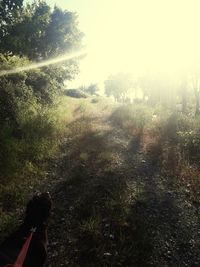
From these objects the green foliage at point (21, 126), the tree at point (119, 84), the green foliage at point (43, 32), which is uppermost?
the green foliage at point (43, 32)

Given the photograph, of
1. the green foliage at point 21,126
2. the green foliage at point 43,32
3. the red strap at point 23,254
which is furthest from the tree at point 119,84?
the red strap at point 23,254

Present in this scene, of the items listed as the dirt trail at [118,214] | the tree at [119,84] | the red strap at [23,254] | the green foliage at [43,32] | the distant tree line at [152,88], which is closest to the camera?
the red strap at [23,254]

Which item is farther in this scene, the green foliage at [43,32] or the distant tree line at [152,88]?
the distant tree line at [152,88]

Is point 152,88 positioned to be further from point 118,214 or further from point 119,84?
point 118,214

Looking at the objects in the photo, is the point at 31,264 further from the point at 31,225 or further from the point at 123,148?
the point at 123,148

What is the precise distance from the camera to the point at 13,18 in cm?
3403

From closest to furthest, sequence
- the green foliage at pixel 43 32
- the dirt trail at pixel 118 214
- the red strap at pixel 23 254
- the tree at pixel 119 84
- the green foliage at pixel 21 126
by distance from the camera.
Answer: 1. the red strap at pixel 23 254
2. the dirt trail at pixel 118 214
3. the green foliage at pixel 21 126
4. the green foliage at pixel 43 32
5. the tree at pixel 119 84

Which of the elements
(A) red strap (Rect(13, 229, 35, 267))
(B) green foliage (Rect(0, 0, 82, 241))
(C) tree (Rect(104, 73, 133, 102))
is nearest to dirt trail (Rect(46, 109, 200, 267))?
(B) green foliage (Rect(0, 0, 82, 241))

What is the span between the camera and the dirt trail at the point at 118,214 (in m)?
7.84

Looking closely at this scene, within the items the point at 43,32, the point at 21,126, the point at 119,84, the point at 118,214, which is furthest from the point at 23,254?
the point at 119,84

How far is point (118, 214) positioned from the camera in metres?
9.26

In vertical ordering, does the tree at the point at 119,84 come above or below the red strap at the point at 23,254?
below

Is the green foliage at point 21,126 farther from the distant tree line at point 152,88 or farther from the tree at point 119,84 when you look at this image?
the tree at point 119,84

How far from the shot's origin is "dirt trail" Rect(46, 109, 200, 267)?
7836mm
